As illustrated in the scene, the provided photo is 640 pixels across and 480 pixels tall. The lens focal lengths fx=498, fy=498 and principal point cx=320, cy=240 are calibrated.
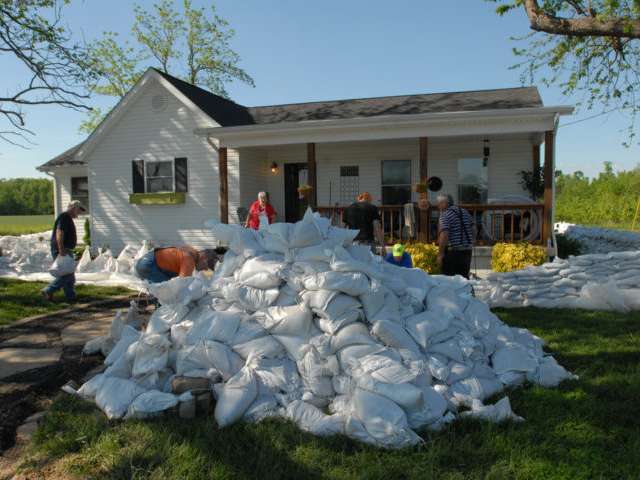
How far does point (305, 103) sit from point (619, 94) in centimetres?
870

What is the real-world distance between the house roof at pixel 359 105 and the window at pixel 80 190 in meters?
5.87

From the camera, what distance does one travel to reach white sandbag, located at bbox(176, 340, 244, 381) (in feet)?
11.6

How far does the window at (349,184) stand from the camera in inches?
528

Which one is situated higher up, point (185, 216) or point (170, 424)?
point (185, 216)

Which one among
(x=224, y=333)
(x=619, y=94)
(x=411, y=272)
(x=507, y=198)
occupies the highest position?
(x=619, y=94)

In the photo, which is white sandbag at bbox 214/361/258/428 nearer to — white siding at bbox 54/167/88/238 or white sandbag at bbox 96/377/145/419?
white sandbag at bbox 96/377/145/419

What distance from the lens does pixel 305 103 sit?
50.9ft

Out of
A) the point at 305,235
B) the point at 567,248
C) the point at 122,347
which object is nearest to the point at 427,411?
the point at 305,235

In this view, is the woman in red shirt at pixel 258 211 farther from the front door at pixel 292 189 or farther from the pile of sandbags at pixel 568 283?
the pile of sandbags at pixel 568 283

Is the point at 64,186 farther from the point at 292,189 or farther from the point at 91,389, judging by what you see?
the point at 91,389

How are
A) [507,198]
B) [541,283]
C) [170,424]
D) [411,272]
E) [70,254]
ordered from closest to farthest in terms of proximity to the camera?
[170,424] < [411,272] < [541,283] < [70,254] < [507,198]

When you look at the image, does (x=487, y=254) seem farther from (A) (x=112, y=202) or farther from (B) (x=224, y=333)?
(A) (x=112, y=202)

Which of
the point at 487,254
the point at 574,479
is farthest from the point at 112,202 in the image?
the point at 574,479

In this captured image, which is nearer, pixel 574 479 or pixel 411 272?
pixel 574 479
